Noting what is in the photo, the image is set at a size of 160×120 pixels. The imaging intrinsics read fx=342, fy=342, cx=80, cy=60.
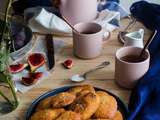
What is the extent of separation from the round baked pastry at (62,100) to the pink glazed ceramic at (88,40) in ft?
0.69

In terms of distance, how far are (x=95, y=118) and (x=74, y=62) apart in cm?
25

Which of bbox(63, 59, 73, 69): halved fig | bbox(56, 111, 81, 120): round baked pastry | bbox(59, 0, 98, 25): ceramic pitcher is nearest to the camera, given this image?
→ bbox(56, 111, 81, 120): round baked pastry

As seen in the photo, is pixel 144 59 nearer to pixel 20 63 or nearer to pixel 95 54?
pixel 95 54

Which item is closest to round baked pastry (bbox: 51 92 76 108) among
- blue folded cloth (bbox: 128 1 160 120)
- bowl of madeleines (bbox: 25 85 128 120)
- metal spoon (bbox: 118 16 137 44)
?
bowl of madeleines (bbox: 25 85 128 120)

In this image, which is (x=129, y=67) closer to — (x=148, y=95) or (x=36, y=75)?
(x=148, y=95)

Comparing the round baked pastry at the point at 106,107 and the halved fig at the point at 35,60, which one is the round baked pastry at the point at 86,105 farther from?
the halved fig at the point at 35,60

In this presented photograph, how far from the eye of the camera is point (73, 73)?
80 centimetres

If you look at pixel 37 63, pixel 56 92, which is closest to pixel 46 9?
pixel 37 63

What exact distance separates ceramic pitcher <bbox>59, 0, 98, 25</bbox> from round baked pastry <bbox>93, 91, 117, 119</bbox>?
345 mm

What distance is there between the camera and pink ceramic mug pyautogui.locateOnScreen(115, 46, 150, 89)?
713mm

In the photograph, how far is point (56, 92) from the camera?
28.0 inches

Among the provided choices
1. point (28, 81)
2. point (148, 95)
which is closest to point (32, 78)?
point (28, 81)

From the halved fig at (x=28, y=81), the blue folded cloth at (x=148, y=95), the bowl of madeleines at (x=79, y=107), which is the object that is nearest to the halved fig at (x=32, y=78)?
the halved fig at (x=28, y=81)

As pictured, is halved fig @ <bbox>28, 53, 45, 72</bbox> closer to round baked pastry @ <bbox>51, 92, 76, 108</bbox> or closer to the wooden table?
the wooden table
